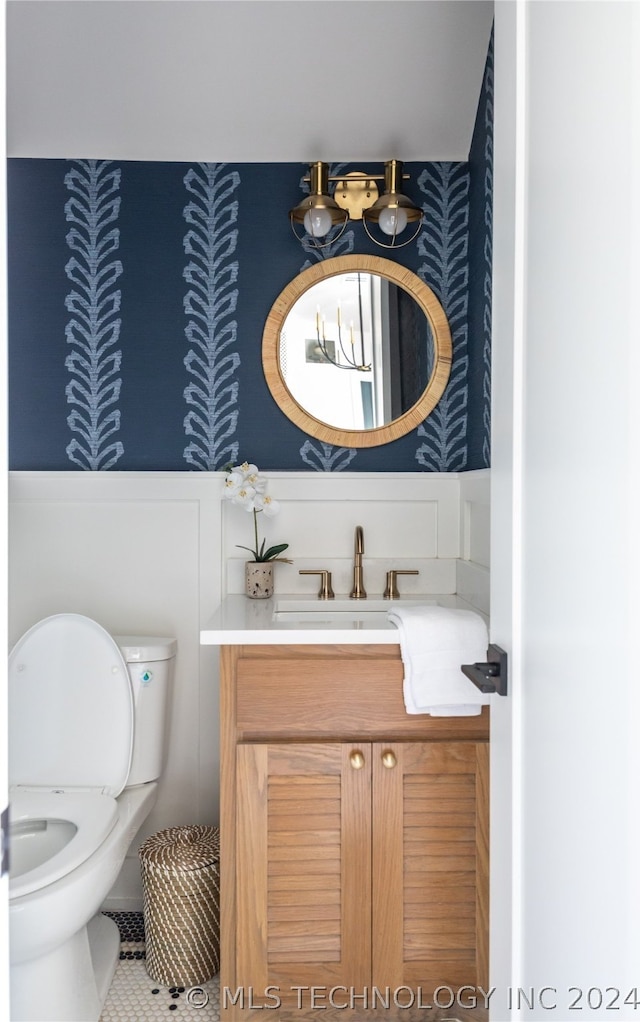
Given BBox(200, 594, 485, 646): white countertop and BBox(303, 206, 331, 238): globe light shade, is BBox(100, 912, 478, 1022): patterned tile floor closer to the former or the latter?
BBox(200, 594, 485, 646): white countertop

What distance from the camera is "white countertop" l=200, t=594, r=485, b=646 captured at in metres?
1.83

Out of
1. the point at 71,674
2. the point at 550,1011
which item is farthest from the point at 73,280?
the point at 550,1011

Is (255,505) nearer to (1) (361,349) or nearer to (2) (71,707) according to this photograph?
(1) (361,349)

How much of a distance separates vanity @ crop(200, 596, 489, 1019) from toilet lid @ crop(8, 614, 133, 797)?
1.46 ft

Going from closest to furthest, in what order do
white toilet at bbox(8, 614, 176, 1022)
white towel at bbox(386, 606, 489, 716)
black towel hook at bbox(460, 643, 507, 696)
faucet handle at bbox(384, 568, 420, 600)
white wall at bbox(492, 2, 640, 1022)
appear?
white wall at bbox(492, 2, 640, 1022) < black towel hook at bbox(460, 643, 507, 696) < white towel at bbox(386, 606, 489, 716) < white toilet at bbox(8, 614, 176, 1022) < faucet handle at bbox(384, 568, 420, 600)

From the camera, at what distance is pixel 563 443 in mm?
935

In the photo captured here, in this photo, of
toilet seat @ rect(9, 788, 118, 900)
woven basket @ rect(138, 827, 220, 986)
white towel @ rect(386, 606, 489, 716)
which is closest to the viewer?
toilet seat @ rect(9, 788, 118, 900)

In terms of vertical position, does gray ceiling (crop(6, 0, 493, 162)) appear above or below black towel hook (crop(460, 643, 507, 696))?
above

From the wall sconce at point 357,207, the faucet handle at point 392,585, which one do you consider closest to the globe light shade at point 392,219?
the wall sconce at point 357,207

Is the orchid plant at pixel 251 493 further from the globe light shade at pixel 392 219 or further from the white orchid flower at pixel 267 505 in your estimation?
Result: the globe light shade at pixel 392 219

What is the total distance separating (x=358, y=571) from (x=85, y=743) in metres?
0.89

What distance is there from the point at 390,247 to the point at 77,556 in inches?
52.3

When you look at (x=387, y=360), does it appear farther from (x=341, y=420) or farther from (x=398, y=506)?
(x=398, y=506)

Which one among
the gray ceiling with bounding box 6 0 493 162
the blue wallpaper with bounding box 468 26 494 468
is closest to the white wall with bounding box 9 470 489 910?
the blue wallpaper with bounding box 468 26 494 468
